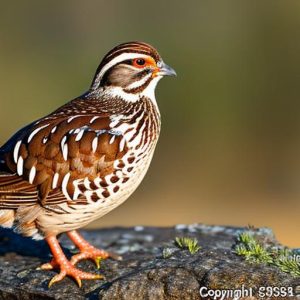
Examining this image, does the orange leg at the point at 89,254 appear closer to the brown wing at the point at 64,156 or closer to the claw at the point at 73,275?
the claw at the point at 73,275

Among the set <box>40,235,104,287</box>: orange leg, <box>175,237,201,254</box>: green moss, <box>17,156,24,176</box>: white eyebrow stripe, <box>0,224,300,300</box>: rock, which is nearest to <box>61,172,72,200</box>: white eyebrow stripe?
<box>17,156,24,176</box>: white eyebrow stripe

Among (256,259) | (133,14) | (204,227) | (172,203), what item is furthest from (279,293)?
(133,14)

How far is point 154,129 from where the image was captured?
1016cm

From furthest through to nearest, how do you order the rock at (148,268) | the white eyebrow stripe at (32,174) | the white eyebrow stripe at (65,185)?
the white eyebrow stripe at (32,174), the white eyebrow stripe at (65,185), the rock at (148,268)

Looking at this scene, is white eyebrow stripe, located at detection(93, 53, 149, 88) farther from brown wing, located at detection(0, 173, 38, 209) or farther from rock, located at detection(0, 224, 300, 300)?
rock, located at detection(0, 224, 300, 300)

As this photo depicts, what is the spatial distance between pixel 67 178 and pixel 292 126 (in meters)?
15.2

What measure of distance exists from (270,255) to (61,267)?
2.20m

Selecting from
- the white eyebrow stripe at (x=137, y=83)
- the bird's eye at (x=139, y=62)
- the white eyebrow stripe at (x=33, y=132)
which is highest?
the bird's eye at (x=139, y=62)

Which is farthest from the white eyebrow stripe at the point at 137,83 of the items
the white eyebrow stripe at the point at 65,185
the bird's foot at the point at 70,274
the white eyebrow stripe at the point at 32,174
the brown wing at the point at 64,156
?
the bird's foot at the point at 70,274

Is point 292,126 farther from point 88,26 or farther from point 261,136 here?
point 88,26

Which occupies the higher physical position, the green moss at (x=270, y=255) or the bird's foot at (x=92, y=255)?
the green moss at (x=270, y=255)

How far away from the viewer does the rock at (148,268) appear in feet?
28.0

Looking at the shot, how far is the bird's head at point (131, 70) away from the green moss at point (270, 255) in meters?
2.01

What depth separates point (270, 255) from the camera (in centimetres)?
924
